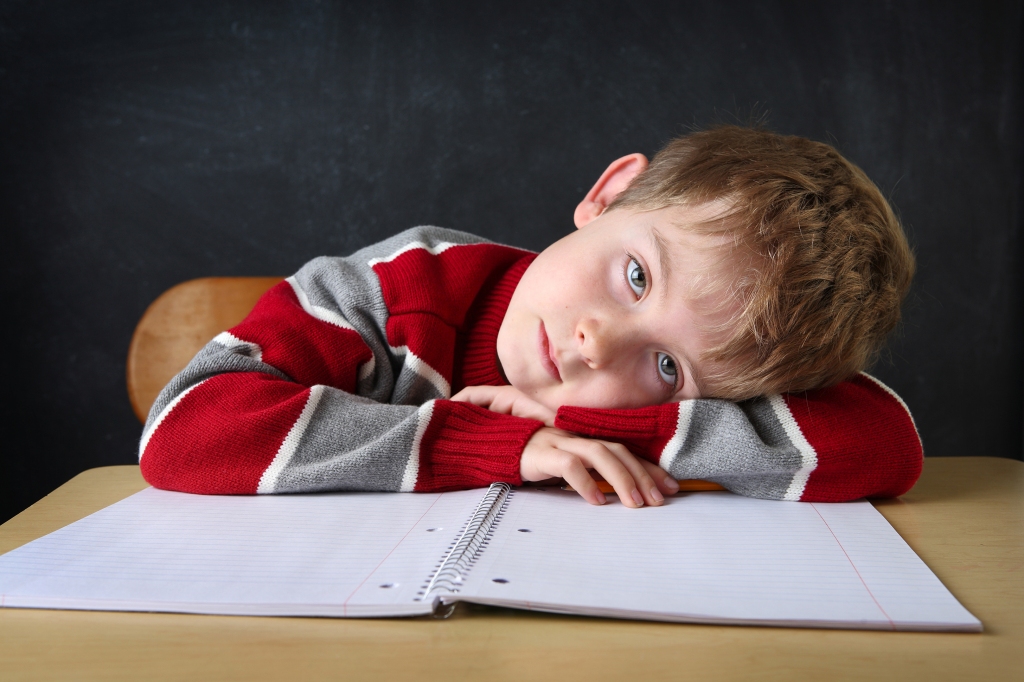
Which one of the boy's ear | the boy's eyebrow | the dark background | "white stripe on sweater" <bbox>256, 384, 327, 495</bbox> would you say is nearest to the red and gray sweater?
"white stripe on sweater" <bbox>256, 384, 327, 495</bbox>

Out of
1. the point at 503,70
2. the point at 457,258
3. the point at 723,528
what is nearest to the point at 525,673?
the point at 723,528

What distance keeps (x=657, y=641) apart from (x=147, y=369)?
1006 mm

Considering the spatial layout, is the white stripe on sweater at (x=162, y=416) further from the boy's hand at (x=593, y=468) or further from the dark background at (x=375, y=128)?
the dark background at (x=375, y=128)

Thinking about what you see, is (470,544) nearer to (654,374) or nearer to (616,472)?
(616,472)

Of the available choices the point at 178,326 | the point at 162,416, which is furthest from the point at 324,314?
the point at 178,326

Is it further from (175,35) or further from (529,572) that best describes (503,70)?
(529,572)

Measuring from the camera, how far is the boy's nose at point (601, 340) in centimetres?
71

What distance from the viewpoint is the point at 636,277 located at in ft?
2.47

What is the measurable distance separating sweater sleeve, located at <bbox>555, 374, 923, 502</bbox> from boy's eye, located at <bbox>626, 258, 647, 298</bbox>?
12 cm

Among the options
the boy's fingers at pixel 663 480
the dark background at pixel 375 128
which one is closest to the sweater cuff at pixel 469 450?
the boy's fingers at pixel 663 480

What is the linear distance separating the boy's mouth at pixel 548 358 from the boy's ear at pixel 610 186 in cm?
17

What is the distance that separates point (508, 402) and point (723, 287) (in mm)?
255

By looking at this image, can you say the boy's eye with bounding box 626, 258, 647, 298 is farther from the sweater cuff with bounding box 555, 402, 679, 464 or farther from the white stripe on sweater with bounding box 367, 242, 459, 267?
the white stripe on sweater with bounding box 367, 242, 459, 267

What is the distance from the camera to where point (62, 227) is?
5.41 feet
